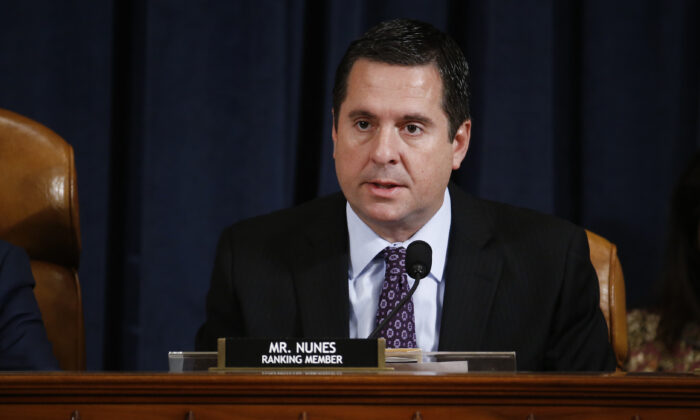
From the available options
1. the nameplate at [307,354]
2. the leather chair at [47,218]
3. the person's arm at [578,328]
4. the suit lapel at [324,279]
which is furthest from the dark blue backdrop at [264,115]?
the nameplate at [307,354]

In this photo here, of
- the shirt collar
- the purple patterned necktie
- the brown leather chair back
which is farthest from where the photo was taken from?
the brown leather chair back

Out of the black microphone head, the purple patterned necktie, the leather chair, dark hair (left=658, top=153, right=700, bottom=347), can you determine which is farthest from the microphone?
dark hair (left=658, top=153, right=700, bottom=347)

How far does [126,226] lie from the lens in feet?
7.62

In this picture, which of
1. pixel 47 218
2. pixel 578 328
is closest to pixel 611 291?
pixel 578 328

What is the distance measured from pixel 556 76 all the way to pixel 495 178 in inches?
15.6

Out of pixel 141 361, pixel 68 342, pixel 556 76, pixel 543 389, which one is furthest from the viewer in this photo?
pixel 556 76

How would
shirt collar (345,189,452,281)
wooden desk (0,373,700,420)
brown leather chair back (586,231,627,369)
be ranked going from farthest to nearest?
1. brown leather chair back (586,231,627,369)
2. shirt collar (345,189,452,281)
3. wooden desk (0,373,700,420)

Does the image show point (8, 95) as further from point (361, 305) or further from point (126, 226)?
point (361, 305)

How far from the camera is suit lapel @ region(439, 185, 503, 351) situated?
1488mm

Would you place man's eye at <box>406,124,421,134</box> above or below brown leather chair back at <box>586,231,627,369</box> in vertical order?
above

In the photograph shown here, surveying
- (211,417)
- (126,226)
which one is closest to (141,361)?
(126,226)

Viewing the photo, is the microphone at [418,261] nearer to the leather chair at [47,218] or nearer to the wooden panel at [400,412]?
the wooden panel at [400,412]

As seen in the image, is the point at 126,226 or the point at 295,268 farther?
the point at 126,226

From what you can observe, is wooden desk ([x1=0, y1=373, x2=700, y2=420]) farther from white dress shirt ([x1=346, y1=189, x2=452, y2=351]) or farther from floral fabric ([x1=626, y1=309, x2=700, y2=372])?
floral fabric ([x1=626, y1=309, x2=700, y2=372])
